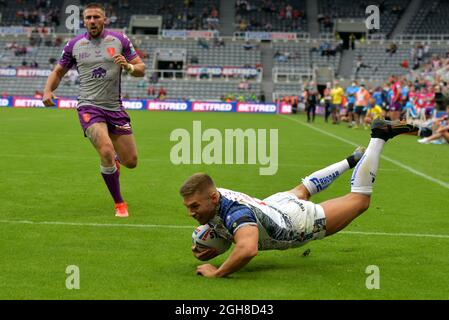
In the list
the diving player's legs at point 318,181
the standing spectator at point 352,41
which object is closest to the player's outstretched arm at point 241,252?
the diving player's legs at point 318,181

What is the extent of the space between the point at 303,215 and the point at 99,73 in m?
4.18

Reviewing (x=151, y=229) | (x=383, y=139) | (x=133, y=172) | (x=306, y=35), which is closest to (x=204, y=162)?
(x=133, y=172)

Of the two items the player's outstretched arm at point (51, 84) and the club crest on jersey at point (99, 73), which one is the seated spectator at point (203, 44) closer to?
the player's outstretched arm at point (51, 84)

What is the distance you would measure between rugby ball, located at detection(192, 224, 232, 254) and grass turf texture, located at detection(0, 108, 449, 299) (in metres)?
0.23

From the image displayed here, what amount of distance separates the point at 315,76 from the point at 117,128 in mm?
52887

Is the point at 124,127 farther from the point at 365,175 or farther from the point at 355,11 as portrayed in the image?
the point at 355,11

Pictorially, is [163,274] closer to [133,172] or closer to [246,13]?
[133,172]

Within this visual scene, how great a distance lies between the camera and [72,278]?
586cm

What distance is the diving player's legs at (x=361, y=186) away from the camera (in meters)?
6.89

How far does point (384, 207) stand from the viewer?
10461 mm

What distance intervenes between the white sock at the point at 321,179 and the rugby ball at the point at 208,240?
1280 mm

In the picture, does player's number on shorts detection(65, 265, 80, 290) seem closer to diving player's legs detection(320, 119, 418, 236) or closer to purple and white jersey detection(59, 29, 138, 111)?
diving player's legs detection(320, 119, 418, 236)

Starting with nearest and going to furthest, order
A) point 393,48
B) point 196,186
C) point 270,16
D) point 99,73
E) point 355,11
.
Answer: point 196,186, point 99,73, point 393,48, point 355,11, point 270,16

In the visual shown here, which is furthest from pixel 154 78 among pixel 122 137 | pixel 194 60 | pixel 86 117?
pixel 86 117
